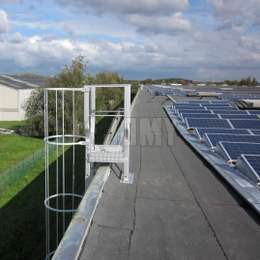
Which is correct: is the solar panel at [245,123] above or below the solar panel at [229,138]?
above

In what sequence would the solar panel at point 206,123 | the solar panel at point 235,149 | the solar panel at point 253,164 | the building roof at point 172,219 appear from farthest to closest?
the solar panel at point 206,123, the solar panel at point 235,149, the solar panel at point 253,164, the building roof at point 172,219

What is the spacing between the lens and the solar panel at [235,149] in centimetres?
791

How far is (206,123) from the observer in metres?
13.0

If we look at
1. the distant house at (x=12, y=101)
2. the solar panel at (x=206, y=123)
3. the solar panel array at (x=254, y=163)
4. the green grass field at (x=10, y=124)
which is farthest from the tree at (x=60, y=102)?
the solar panel array at (x=254, y=163)

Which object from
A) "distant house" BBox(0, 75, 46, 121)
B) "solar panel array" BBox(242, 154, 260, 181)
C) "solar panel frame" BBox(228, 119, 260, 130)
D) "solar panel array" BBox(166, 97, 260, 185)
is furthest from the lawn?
"solar panel array" BBox(242, 154, 260, 181)

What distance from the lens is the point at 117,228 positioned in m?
4.34

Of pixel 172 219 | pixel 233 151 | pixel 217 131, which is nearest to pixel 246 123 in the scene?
pixel 217 131

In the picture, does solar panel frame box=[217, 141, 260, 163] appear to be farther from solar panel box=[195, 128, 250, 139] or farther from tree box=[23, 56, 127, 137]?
tree box=[23, 56, 127, 137]

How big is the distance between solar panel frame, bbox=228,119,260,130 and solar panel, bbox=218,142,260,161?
4.36 m

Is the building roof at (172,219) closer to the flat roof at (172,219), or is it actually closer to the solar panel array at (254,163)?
the flat roof at (172,219)

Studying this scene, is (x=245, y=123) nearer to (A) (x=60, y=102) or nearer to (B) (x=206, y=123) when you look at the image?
(B) (x=206, y=123)

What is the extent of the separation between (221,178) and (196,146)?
306 centimetres

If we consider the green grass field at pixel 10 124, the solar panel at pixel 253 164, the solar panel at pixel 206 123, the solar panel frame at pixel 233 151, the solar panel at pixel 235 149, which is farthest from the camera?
the green grass field at pixel 10 124

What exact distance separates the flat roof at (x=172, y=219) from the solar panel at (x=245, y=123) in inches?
236
